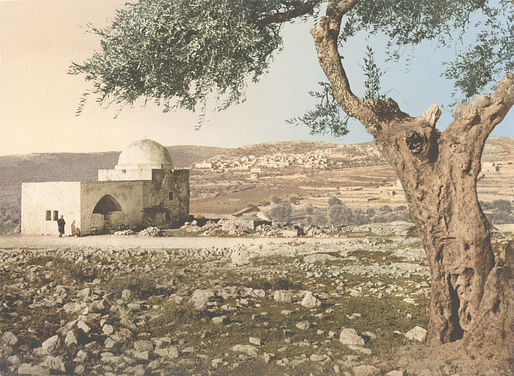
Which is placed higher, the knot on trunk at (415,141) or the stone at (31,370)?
the knot on trunk at (415,141)

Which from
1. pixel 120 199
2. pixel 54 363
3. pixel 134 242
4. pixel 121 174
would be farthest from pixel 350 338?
pixel 121 174

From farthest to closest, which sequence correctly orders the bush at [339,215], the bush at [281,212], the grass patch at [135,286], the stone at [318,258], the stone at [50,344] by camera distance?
1. the bush at [281,212]
2. the bush at [339,215]
3. the stone at [318,258]
4. the grass patch at [135,286]
5. the stone at [50,344]

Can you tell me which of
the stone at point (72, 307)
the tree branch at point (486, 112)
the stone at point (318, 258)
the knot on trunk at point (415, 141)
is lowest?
the stone at point (72, 307)

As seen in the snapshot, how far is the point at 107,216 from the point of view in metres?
19.8

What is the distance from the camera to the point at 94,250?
45.5 ft

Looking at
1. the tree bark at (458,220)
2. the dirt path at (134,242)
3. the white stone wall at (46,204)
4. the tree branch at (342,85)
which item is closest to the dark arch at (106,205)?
the white stone wall at (46,204)

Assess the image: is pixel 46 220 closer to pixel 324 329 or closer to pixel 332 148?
pixel 324 329

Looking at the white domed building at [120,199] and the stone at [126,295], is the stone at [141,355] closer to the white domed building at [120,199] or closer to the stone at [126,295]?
the stone at [126,295]

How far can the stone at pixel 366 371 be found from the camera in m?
5.92

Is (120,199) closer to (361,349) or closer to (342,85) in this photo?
(342,85)

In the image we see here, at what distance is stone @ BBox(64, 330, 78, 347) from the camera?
676 centimetres

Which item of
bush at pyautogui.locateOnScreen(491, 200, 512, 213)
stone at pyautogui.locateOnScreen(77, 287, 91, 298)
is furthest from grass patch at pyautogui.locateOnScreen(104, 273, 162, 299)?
bush at pyautogui.locateOnScreen(491, 200, 512, 213)

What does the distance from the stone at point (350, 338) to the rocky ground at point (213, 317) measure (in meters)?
0.01

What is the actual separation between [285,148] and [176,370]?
3234 centimetres
